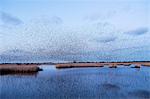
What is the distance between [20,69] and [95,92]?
9507 millimetres

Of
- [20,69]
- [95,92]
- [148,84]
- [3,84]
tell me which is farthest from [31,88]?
[20,69]

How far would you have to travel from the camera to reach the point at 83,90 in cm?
1015

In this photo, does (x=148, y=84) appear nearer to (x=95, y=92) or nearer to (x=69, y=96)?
(x=95, y=92)

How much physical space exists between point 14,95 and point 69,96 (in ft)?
6.97

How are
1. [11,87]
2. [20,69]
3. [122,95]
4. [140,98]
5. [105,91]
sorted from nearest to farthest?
[140,98], [122,95], [105,91], [11,87], [20,69]

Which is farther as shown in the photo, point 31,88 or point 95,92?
point 31,88

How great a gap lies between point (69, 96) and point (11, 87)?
3305mm

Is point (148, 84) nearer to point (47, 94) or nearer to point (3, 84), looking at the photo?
point (47, 94)

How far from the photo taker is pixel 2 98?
906 centimetres

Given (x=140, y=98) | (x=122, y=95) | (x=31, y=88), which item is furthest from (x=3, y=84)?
(x=140, y=98)

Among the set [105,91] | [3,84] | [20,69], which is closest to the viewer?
[105,91]

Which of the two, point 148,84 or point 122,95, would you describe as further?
point 148,84

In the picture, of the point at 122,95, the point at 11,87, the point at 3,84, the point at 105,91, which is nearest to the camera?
the point at 122,95

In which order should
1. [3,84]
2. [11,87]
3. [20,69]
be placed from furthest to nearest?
[20,69]
[3,84]
[11,87]
